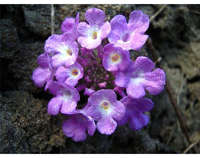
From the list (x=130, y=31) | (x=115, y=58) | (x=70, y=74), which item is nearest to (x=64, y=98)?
(x=70, y=74)

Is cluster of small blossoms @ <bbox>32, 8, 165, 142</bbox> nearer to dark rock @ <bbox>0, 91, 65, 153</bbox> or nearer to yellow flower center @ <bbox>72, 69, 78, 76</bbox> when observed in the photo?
yellow flower center @ <bbox>72, 69, 78, 76</bbox>

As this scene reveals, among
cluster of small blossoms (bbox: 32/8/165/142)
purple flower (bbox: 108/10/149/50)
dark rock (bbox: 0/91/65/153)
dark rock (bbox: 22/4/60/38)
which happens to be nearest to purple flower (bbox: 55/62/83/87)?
cluster of small blossoms (bbox: 32/8/165/142)

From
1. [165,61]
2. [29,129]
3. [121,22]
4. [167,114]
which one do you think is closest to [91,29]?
[121,22]

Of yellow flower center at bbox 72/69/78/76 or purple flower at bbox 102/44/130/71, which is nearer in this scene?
purple flower at bbox 102/44/130/71

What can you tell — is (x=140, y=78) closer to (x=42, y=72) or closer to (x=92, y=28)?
(x=92, y=28)

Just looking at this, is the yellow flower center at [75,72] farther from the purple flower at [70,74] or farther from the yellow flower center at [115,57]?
the yellow flower center at [115,57]

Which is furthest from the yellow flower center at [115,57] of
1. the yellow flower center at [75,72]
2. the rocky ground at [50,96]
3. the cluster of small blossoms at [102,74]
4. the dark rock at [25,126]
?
the dark rock at [25,126]

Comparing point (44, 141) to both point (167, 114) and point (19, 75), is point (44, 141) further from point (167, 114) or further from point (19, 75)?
point (167, 114)
